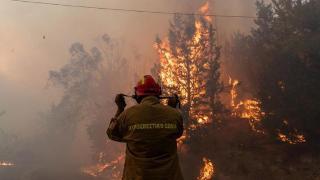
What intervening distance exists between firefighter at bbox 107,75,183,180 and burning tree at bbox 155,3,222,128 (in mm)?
26311

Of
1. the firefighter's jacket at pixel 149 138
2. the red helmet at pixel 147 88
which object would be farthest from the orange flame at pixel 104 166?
the firefighter's jacket at pixel 149 138

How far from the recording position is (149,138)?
3.18 metres

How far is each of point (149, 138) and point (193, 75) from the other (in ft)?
101

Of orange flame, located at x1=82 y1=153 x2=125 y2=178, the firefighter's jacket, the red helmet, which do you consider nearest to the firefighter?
the firefighter's jacket

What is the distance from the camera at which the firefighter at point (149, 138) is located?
125 inches

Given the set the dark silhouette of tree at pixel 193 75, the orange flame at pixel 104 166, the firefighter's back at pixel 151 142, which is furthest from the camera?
the orange flame at pixel 104 166

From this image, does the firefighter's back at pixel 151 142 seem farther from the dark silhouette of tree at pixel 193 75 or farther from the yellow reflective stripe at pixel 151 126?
the dark silhouette of tree at pixel 193 75

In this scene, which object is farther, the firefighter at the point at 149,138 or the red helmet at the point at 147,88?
the red helmet at the point at 147,88

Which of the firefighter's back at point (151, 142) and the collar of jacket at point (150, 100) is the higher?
the collar of jacket at point (150, 100)

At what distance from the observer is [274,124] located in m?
22.1

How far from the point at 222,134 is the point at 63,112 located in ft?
228

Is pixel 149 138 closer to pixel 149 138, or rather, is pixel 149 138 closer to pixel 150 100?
pixel 149 138

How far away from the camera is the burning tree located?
3144 cm

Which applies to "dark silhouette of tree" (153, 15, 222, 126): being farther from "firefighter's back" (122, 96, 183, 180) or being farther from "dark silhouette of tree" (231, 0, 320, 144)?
"firefighter's back" (122, 96, 183, 180)
